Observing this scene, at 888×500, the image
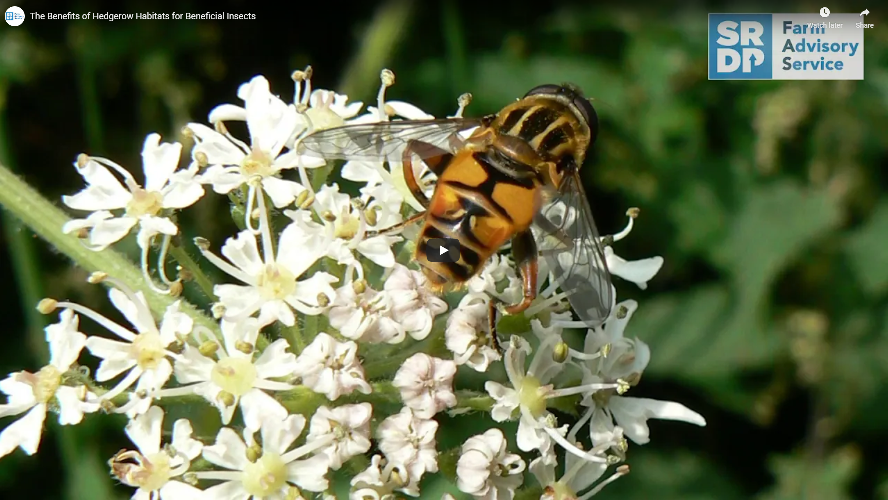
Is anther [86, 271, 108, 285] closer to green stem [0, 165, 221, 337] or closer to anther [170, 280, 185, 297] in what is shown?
green stem [0, 165, 221, 337]

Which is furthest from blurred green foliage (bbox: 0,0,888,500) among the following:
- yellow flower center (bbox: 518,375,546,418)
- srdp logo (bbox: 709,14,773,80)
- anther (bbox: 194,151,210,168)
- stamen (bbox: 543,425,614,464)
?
yellow flower center (bbox: 518,375,546,418)

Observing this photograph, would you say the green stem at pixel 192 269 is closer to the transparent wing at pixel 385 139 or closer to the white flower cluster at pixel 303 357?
the white flower cluster at pixel 303 357

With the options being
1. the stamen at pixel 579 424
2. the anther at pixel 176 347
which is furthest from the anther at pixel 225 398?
the stamen at pixel 579 424

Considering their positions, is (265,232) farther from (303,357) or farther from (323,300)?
(303,357)

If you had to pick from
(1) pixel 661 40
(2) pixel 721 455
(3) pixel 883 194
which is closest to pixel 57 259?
(1) pixel 661 40

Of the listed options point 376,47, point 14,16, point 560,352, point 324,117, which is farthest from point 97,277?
point 14,16

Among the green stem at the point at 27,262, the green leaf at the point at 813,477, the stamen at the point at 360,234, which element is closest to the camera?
the stamen at the point at 360,234
